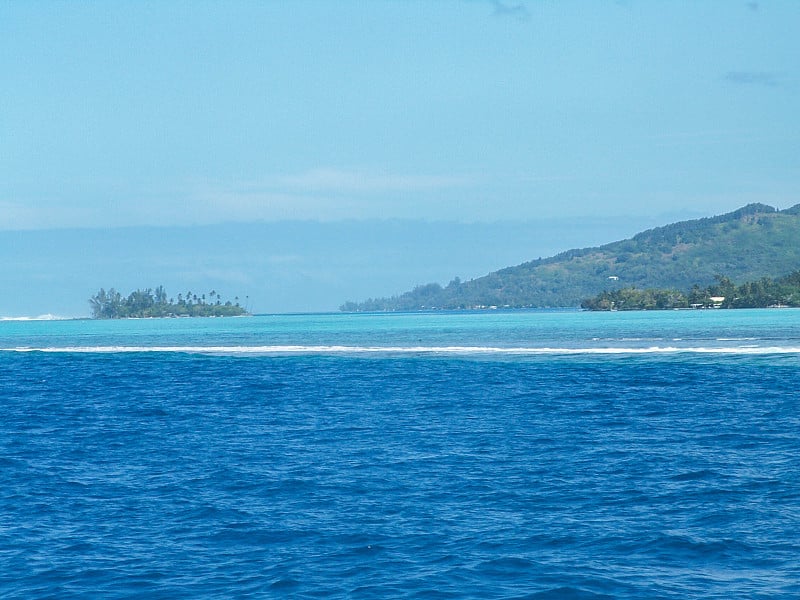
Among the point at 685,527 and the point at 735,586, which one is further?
the point at 685,527

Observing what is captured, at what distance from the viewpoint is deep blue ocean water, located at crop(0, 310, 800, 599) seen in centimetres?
2245

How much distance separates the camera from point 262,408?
5862 cm

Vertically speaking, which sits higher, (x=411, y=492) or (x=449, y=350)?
(x=449, y=350)

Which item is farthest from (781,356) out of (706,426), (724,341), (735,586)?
(735,586)

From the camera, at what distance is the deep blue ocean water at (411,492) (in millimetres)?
22453

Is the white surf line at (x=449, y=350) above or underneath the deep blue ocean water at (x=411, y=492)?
above

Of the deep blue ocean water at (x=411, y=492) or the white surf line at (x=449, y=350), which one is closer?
the deep blue ocean water at (x=411, y=492)

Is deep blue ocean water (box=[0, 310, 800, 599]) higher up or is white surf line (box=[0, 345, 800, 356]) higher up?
white surf line (box=[0, 345, 800, 356])

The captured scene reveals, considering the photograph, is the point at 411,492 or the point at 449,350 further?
the point at 449,350

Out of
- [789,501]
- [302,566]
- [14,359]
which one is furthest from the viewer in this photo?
[14,359]

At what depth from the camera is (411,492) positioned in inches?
1222

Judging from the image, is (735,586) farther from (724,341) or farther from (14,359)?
(14,359)

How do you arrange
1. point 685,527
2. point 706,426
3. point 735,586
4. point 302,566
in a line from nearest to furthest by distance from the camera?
point 735,586
point 302,566
point 685,527
point 706,426

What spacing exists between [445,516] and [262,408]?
32.3 m
